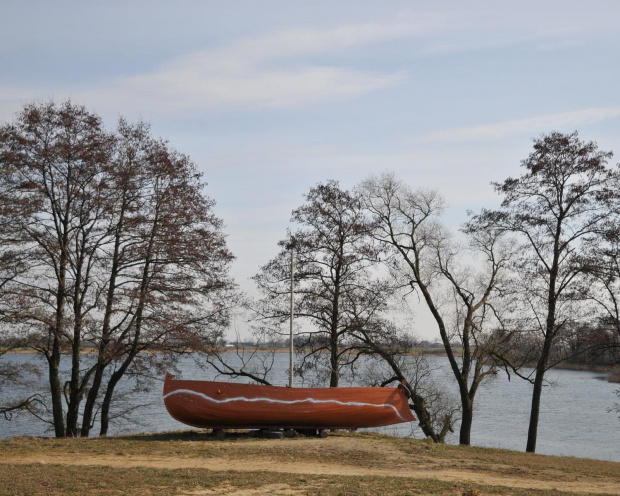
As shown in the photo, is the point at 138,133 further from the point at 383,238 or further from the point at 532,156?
the point at 532,156

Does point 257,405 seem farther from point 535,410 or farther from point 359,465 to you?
point 535,410

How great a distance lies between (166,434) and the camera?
19.3 meters

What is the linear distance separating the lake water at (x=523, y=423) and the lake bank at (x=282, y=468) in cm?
881

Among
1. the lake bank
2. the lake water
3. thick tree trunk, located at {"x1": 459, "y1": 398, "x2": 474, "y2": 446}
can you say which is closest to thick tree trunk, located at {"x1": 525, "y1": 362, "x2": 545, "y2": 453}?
thick tree trunk, located at {"x1": 459, "y1": 398, "x2": 474, "y2": 446}

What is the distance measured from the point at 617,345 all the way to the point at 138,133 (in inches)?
713

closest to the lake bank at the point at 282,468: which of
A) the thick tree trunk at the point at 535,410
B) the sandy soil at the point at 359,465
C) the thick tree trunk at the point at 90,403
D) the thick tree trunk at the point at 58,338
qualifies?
the sandy soil at the point at 359,465

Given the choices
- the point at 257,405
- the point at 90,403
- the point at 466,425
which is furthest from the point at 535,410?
the point at 90,403

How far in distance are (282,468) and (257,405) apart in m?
4.36

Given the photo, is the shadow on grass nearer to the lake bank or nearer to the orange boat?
the lake bank

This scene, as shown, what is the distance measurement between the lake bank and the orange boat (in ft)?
1.62

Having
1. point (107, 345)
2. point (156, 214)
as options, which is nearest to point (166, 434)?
point (107, 345)

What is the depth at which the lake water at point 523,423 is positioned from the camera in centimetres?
3175

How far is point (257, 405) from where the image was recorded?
18703 millimetres

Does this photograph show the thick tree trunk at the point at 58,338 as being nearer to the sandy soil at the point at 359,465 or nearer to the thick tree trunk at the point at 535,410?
the sandy soil at the point at 359,465
